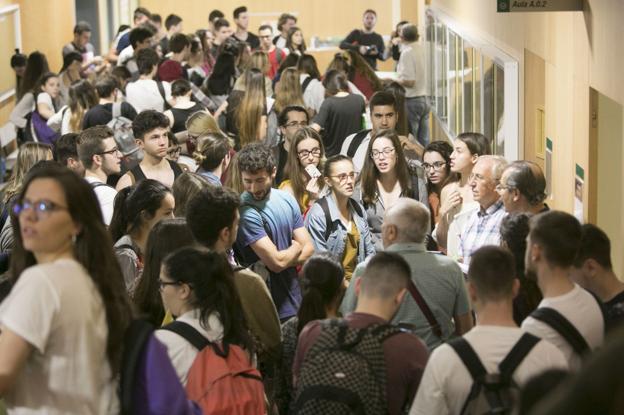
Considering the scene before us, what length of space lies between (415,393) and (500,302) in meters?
0.50

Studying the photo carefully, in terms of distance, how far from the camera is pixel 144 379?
325 centimetres

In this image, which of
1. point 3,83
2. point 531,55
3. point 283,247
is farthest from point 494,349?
point 3,83

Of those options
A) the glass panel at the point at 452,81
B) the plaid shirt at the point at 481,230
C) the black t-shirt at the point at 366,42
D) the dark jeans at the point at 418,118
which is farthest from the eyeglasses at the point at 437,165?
the black t-shirt at the point at 366,42

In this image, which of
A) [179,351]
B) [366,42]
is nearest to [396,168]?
[179,351]

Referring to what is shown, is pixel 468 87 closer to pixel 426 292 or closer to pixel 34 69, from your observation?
pixel 34 69

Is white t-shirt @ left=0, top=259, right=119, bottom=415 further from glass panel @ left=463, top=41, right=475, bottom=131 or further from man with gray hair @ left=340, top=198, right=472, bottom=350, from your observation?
glass panel @ left=463, top=41, right=475, bottom=131

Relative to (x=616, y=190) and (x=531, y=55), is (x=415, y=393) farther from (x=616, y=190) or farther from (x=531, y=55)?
(x=531, y=55)

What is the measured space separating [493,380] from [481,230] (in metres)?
2.87

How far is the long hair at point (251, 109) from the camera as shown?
1064 cm

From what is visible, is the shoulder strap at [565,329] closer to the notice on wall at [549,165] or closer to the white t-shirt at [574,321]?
the white t-shirt at [574,321]

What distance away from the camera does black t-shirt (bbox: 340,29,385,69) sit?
21516mm

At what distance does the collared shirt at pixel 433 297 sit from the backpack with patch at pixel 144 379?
179 cm

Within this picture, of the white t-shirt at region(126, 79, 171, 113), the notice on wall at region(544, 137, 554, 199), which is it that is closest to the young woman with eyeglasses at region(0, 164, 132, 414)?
the notice on wall at region(544, 137, 554, 199)

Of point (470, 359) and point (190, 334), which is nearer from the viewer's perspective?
point (470, 359)
